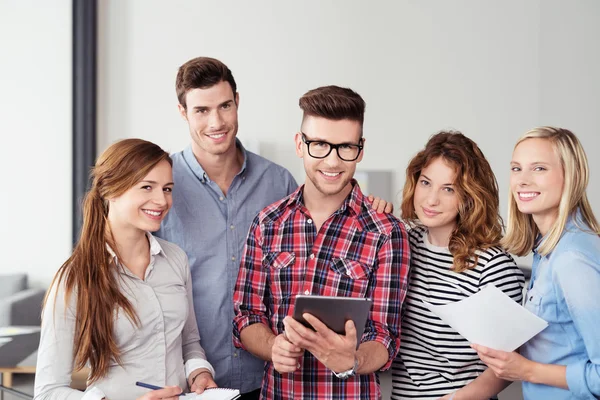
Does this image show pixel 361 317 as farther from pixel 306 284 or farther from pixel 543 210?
pixel 543 210

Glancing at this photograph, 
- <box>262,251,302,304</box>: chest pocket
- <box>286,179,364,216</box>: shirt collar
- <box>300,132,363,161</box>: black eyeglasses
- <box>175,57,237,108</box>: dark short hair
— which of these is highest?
<box>175,57,237,108</box>: dark short hair

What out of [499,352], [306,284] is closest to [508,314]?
[499,352]

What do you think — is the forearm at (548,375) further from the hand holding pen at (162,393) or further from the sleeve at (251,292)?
the hand holding pen at (162,393)

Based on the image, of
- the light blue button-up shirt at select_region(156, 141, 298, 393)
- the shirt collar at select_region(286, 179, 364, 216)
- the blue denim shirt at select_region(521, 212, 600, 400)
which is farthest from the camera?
the light blue button-up shirt at select_region(156, 141, 298, 393)

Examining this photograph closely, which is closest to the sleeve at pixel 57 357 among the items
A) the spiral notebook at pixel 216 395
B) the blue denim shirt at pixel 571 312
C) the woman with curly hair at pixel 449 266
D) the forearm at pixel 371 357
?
the spiral notebook at pixel 216 395

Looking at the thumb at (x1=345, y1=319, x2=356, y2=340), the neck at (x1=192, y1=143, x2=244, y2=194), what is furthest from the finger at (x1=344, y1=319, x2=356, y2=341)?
the neck at (x1=192, y1=143, x2=244, y2=194)

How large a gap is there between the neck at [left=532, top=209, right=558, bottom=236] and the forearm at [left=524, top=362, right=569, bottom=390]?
0.37 metres

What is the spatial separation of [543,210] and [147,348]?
1.17 meters

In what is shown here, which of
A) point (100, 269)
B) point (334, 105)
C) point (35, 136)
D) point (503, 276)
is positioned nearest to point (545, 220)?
point (503, 276)

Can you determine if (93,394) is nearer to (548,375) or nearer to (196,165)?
(196,165)

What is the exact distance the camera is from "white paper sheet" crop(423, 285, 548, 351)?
1601mm

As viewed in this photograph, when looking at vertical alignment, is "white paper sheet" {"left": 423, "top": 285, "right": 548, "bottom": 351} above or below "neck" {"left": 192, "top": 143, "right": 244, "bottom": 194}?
below

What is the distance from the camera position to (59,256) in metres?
3.66

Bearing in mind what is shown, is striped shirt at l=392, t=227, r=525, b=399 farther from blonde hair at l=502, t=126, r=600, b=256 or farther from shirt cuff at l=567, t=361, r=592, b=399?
shirt cuff at l=567, t=361, r=592, b=399
